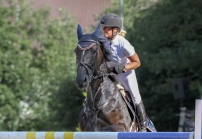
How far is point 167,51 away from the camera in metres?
23.6

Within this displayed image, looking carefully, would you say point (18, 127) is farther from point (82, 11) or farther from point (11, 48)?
point (82, 11)

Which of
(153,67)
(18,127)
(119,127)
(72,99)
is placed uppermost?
(119,127)

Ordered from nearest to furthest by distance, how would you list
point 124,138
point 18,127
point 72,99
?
point 124,138, point 72,99, point 18,127

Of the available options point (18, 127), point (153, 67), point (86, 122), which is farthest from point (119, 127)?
point (18, 127)

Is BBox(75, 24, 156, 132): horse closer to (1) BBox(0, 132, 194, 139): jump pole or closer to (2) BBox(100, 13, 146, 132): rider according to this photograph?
(2) BBox(100, 13, 146, 132): rider

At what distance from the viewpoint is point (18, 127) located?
37.7 m

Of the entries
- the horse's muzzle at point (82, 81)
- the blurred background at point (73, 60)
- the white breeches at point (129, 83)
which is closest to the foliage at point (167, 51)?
the blurred background at point (73, 60)

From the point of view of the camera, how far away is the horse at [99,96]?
9.33 m

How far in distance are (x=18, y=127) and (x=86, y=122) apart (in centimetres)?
2853

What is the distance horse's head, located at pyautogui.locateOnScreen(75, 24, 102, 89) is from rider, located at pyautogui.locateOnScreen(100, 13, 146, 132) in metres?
0.29

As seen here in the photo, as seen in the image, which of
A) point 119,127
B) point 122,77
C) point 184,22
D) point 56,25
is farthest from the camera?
point 56,25

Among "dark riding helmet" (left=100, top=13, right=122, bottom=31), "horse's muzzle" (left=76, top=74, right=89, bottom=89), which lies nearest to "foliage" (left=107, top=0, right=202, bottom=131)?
"dark riding helmet" (left=100, top=13, right=122, bottom=31)

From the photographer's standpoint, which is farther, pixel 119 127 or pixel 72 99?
pixel 72 99

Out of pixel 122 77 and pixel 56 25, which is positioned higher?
pixel 122 77
